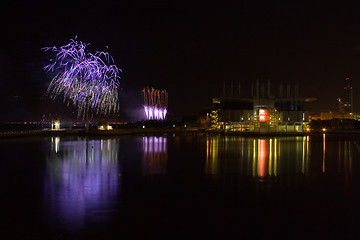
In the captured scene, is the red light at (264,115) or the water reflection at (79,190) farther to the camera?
the red light at (264,115)

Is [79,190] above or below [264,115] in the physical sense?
below

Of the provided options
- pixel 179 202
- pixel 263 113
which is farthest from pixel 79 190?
pixel 263 113

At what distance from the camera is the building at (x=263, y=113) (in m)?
54.1

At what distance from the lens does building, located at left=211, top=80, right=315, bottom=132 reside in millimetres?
54062

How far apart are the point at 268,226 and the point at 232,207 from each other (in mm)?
1225

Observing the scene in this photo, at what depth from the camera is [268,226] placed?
19.0 ft

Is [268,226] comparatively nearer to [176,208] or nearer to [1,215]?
[176,208]

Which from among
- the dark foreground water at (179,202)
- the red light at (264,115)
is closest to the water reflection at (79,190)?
the dark foreground water at (179,202)

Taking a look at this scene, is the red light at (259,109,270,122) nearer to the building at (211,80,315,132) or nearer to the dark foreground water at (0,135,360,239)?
the building at (211,80,315,132)

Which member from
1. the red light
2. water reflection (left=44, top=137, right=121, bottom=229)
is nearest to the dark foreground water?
water reflection (left=44, top=137, right=121, bottom=229)

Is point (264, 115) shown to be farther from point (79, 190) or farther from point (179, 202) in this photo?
point (179, 202)

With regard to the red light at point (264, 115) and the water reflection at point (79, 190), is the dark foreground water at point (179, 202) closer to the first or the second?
the water reflection at point (79, 190)

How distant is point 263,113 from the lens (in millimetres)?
53438

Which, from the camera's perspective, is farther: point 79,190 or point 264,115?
point 264,115
